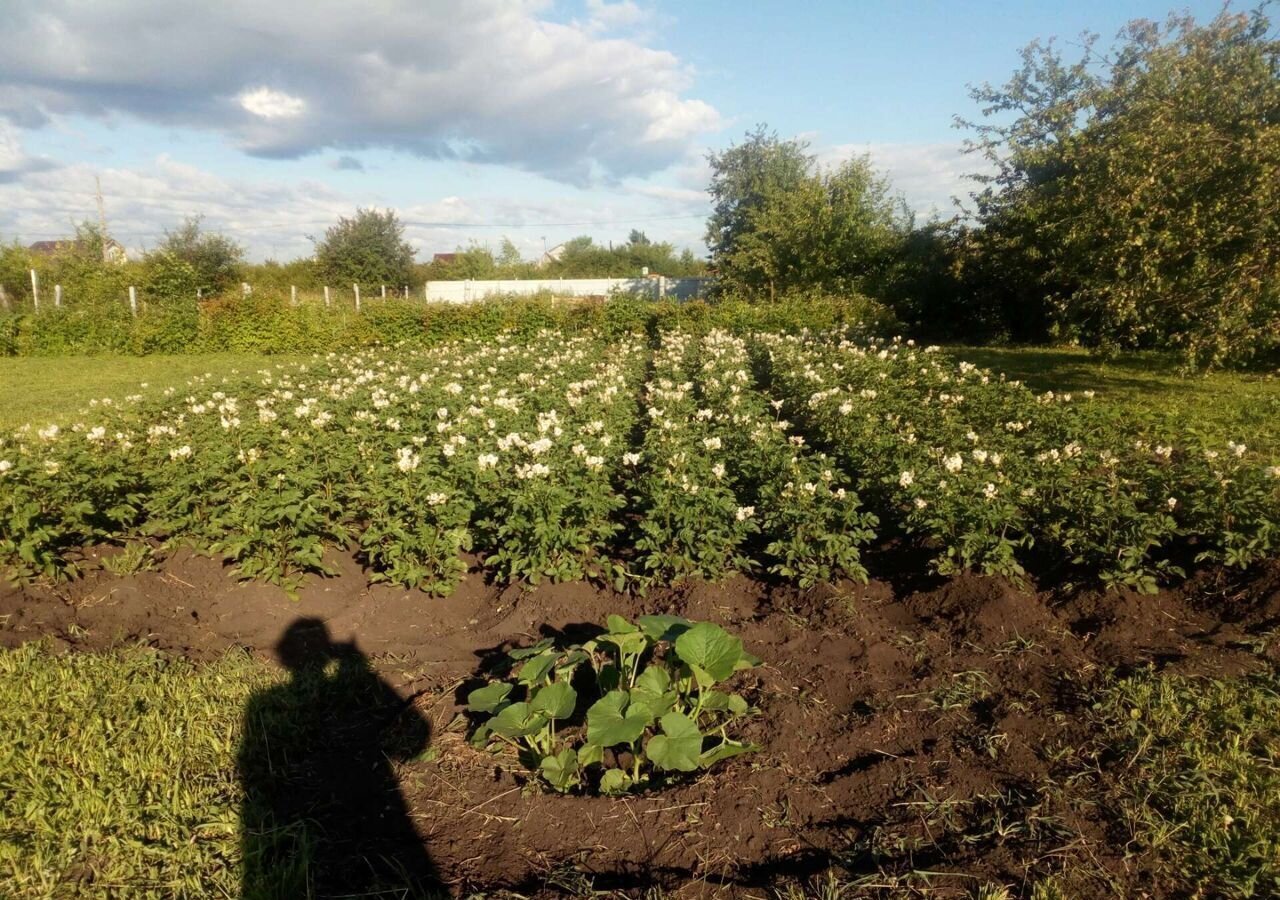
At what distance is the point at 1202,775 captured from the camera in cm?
278

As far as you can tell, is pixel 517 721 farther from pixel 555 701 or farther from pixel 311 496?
pixel 311 496

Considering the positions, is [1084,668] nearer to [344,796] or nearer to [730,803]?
[730,803]

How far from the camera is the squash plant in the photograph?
10.0 ft

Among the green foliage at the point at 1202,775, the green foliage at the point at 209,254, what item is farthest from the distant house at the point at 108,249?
the green foliage at the point at 1202,775

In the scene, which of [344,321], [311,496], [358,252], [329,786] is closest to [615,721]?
[329,786]

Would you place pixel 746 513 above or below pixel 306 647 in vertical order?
above

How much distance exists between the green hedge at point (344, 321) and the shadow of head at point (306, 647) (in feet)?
51.2

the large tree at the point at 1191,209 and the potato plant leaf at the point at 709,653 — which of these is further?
the large tree at the point at 1191,209

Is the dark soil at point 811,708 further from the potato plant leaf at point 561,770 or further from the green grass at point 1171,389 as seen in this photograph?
the green grass at point 1171,389

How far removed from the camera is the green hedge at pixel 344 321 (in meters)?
19.7

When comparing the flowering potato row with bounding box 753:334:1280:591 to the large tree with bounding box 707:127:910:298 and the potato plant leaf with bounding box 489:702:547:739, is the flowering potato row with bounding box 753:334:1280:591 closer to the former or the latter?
the potato plant leaf with bounding box 489:702:547:739

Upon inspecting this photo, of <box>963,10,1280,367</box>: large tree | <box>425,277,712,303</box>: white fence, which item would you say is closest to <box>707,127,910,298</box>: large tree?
<box>425,277,712,303</box>: white fence

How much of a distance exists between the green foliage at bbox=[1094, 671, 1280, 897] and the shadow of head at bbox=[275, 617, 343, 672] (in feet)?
12.8

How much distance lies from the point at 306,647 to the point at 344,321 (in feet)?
63.6
